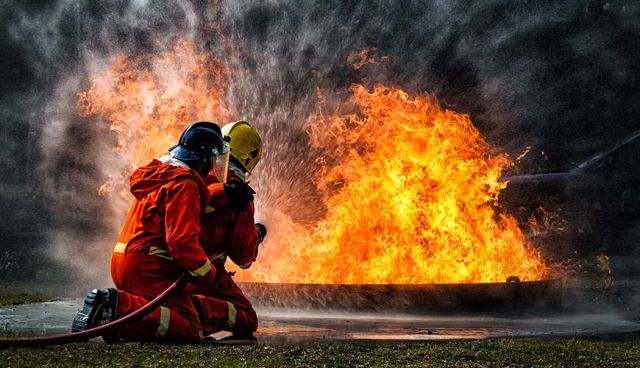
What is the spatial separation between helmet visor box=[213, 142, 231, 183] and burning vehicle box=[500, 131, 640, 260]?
965cm

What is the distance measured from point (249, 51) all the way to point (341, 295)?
19.7 feet

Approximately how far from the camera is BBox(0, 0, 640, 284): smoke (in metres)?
12.4

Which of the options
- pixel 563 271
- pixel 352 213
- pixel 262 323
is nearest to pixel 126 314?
pixel 262 323

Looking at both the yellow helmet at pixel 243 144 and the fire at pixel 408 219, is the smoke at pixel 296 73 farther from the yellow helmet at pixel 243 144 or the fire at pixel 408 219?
the yellow helmet at pixel 243 144

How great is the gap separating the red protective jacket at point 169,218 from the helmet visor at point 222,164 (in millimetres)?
373

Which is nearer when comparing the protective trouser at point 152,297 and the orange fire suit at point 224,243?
the protective trouser at point 152,297

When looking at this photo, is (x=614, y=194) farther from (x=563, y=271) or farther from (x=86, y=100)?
(x=86, y=100)

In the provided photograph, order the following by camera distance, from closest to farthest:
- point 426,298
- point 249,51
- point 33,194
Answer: point 426,298, point 249,51, point 33,194

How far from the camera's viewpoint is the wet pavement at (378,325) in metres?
5.79

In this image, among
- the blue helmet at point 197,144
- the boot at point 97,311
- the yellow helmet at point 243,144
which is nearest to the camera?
the boot at point 97,311

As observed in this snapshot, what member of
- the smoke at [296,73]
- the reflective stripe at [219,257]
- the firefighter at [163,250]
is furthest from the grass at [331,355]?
the smoke at [296,73]

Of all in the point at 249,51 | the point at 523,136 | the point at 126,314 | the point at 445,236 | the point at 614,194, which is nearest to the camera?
the point at 126,314

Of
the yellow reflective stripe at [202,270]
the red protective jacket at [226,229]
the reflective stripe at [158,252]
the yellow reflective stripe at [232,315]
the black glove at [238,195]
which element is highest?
the black glove at [238,195]

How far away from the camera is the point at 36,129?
17.2 meters
